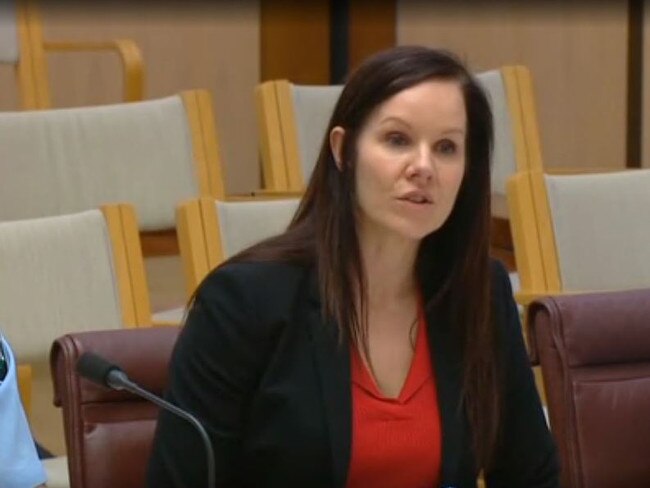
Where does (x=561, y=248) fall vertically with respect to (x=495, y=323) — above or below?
below

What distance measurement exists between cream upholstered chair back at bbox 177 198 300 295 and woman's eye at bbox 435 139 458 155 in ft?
3.32

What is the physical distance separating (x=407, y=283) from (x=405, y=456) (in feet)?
0.73

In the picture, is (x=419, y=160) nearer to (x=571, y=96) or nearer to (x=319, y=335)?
(x=319, y=335)

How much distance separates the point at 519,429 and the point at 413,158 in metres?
0.40

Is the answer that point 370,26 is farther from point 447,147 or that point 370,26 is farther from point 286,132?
point 447,147

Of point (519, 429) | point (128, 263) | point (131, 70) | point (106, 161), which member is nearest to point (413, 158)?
point (519, 429)

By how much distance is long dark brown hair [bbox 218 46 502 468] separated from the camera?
79.7 inches

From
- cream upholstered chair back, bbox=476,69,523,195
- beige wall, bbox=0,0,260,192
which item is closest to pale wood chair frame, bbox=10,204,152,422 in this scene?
cream upholstered chair back, bbox=476,69,523,195

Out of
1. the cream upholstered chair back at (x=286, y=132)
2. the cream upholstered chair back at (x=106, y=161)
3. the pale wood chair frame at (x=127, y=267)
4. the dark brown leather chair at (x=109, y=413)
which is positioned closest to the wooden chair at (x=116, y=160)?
the cream upholstered chair back at (x=106, y=161)

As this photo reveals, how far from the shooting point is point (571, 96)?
608 centimetres

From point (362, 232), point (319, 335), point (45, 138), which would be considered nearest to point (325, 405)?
point (319, 335)

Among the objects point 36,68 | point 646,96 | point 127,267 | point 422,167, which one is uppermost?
point 422,167

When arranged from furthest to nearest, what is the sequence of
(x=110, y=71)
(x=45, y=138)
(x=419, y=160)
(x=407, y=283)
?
1. (x=110, y=71)
2. (x=45, y=138)
3. (x=407, y=283)
4. (x=419, y=160)

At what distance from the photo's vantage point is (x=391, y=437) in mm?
2035
